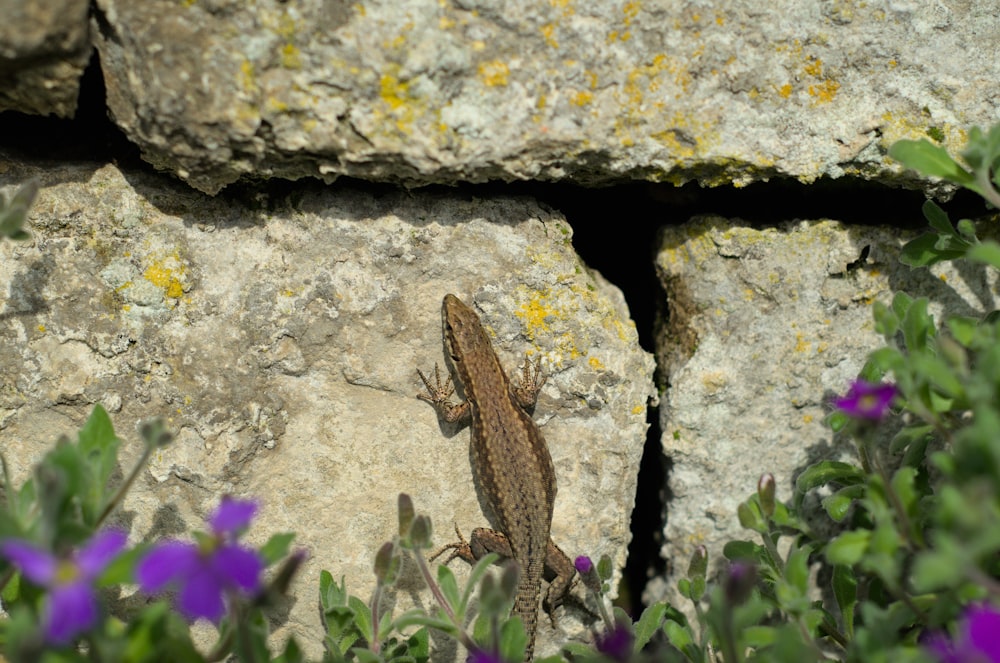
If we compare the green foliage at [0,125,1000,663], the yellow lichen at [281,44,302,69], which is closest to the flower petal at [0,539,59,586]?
the green foliage at [0,125,1000,663]

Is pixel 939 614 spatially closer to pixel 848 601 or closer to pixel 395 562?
pixel 848 601

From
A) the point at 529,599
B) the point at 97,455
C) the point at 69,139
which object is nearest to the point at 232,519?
the point at 97,455

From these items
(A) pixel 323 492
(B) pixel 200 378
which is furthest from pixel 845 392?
(B) pixel 200 378

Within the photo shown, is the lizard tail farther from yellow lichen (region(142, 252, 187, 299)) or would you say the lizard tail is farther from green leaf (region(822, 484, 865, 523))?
yellow lichen (region(142, 252, 187, 299))

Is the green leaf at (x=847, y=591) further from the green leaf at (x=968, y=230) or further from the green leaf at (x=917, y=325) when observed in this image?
the green leaf at (x=968, y=230)

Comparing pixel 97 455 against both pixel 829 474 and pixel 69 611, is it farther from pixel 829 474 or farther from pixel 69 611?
pixel 829 474

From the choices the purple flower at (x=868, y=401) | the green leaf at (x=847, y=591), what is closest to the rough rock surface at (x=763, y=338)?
the green leaf at (x=847, y=591)
